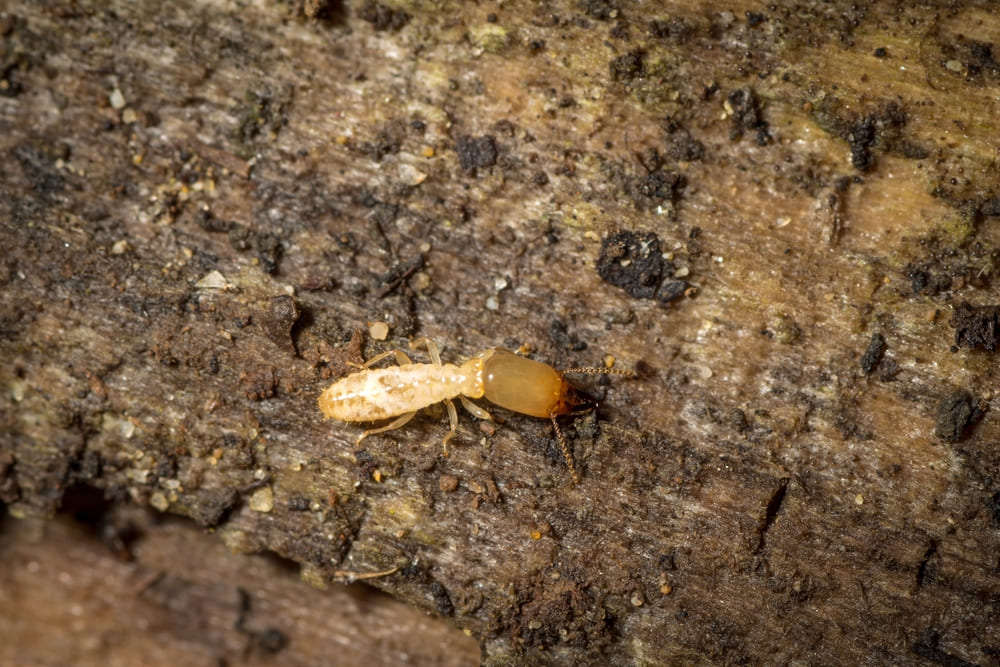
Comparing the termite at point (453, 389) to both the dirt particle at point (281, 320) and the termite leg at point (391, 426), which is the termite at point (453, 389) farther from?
the dirt particle at point (281, 320)

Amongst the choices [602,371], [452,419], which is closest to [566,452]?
[602,371]

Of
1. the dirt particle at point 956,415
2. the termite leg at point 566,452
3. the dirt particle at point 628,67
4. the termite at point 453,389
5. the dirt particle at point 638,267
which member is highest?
the dirt particle at point 628,67

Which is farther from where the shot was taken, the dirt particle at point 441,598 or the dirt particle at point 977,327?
the dirt particle at point 441,598

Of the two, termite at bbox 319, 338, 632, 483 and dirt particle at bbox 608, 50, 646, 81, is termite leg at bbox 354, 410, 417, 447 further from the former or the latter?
dirt particle at bbox 608, 50, 646, 81

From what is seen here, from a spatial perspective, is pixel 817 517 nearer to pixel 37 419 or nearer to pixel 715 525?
pixel 715 525

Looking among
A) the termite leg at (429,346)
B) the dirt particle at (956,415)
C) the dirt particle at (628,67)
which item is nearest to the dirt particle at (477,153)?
the dirt particle at (628,67)

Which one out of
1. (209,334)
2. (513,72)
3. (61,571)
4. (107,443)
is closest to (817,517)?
(513,72)
